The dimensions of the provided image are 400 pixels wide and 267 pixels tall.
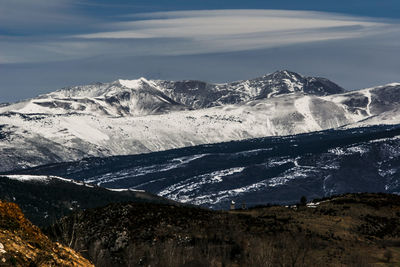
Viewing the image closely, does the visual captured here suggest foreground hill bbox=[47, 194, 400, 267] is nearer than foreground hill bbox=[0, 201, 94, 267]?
No

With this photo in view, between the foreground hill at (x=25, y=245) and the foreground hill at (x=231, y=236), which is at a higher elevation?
the foreground hill at (x=25, y=245)

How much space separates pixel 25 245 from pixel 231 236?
6158cm

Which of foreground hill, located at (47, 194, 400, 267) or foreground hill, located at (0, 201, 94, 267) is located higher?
foreground hill, located at (0, 201, 94, 267)

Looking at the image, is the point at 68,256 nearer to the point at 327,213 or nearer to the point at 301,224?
the point at 301,224

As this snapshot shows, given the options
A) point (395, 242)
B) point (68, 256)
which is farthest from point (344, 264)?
point (68, 256)

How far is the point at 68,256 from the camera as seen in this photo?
3666 centimetres

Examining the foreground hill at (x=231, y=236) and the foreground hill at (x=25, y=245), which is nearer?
the foreground hill at (x=25, y=245)

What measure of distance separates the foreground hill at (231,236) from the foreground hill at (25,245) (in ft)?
140

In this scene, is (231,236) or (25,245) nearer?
(25,245)

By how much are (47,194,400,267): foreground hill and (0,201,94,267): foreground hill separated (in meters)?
42.6

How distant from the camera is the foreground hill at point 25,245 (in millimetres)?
33250

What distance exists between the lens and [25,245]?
114ft

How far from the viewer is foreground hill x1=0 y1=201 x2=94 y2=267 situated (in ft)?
109

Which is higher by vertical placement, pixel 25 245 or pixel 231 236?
pixel 25 245
